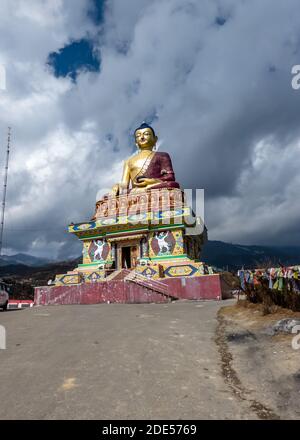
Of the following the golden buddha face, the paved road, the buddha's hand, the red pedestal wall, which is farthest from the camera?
the golden buddha face

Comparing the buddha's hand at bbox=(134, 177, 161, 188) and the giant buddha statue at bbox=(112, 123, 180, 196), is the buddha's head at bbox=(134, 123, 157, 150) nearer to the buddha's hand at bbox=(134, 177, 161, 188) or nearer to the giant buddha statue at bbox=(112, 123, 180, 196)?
the giant buddha statue at bbox=(112, 123, 180, 196)

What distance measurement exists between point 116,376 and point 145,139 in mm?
25446

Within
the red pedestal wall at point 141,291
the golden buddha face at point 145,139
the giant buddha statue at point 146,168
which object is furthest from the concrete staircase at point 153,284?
the golden buddha face at point 145,139

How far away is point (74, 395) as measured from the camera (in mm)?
4125

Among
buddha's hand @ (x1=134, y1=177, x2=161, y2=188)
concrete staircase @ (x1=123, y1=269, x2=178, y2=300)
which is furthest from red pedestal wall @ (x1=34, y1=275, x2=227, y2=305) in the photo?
buddha's hand @ (x1=134, y1=177, x2=161, y2=188)

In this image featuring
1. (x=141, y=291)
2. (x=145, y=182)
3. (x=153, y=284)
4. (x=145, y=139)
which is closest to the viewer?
(x=141, y=291)

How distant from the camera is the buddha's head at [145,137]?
28656 millimetres

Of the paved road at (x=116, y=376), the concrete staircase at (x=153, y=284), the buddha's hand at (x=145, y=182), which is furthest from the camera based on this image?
the buddha's hand at (x=145, y=182)

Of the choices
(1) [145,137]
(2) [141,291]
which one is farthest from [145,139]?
(2) [141,291]

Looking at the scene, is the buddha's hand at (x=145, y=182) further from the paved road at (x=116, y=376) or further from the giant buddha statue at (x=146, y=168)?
the paved road at (x=116, y=376)

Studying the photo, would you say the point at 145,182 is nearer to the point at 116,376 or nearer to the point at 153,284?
the point at 153,284

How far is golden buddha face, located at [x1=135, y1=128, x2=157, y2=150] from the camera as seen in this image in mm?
28641

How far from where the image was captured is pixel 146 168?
2714cm

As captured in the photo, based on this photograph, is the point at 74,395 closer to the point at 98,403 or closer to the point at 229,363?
the point at 98,403
